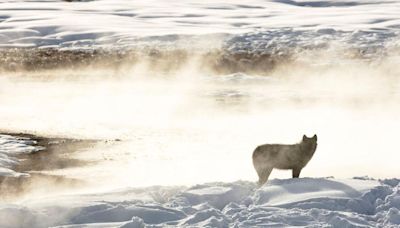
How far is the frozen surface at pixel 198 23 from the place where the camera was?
39.9 metres

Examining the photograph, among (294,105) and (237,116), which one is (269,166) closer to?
(237,116)

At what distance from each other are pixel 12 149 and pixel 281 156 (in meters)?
7.63

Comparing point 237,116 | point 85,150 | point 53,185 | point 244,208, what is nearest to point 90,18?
point 237,116

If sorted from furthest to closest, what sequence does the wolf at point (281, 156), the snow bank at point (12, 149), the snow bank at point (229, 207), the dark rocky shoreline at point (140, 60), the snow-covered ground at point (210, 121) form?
the dark rocky shoreline at point (140, 60)
the snow bank at point (12, 149)
the wolf at point (281, 156)
the snow-covered ground at point (210, 121)
the snow bank at point (229, 207)

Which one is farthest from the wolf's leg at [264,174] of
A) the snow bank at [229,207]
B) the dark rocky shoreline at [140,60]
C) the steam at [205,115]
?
the dark rocky shoreline at [140,60]

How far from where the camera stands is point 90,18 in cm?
5112

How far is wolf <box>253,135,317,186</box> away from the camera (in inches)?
470

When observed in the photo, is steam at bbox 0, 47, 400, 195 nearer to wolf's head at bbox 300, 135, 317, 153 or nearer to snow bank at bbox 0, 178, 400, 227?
wolf's head at bbox 300, 135, 317, 153

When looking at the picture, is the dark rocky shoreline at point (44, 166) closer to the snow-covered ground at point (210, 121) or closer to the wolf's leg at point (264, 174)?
the snow-covered ground at point (210, 121)

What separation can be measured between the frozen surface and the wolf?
25.3 metres

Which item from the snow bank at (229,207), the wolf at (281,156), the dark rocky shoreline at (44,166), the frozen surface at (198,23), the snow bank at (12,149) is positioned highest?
the frozen surface at (198,23)

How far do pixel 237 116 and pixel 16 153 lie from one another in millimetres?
7621

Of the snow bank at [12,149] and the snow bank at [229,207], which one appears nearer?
the snow bank at [229,207]

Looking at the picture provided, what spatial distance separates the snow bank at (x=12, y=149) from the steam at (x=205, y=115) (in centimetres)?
108
